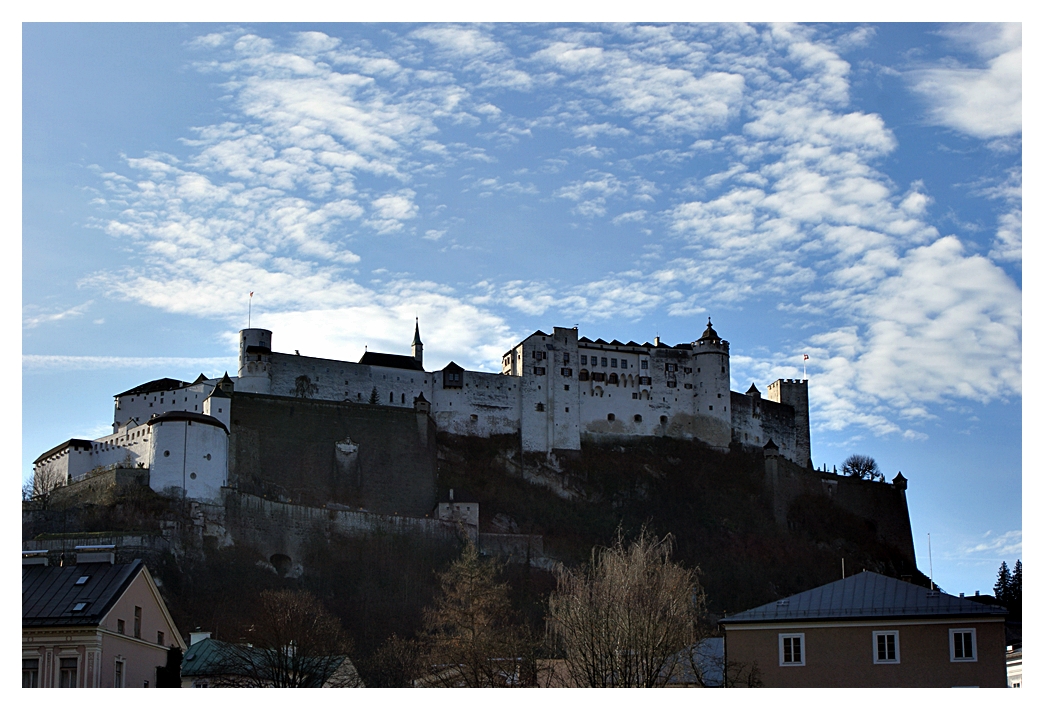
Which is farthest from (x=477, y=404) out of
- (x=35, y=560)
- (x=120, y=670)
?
(x=120, y=670)

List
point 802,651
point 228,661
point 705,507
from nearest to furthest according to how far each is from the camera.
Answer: point 802,651 < point 228,661 < point 705,507

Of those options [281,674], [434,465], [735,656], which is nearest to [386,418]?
[434,465]

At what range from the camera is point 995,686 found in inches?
1106

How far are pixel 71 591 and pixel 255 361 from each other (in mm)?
41367

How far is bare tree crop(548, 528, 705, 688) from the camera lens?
96.7ft

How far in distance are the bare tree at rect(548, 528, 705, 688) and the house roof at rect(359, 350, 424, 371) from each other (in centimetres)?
4665

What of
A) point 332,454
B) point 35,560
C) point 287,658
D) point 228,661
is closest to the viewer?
point 35,560

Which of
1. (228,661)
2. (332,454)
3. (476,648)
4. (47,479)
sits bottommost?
(228,661)

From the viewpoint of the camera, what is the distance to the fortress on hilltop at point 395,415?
208 feet

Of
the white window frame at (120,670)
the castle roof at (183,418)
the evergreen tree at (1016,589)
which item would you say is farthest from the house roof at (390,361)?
the white window frame at (120,670)

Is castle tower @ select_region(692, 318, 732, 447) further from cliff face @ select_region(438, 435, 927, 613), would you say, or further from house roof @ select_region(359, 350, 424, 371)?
house roof @ select_region(359, 350, 424, 371)

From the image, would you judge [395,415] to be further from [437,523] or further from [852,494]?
[852,494]

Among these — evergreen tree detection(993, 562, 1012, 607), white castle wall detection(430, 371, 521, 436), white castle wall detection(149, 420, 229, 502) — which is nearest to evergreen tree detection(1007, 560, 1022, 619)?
evergreen tree detection(993, 562, 1012, 607)

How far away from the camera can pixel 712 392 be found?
84812mm
